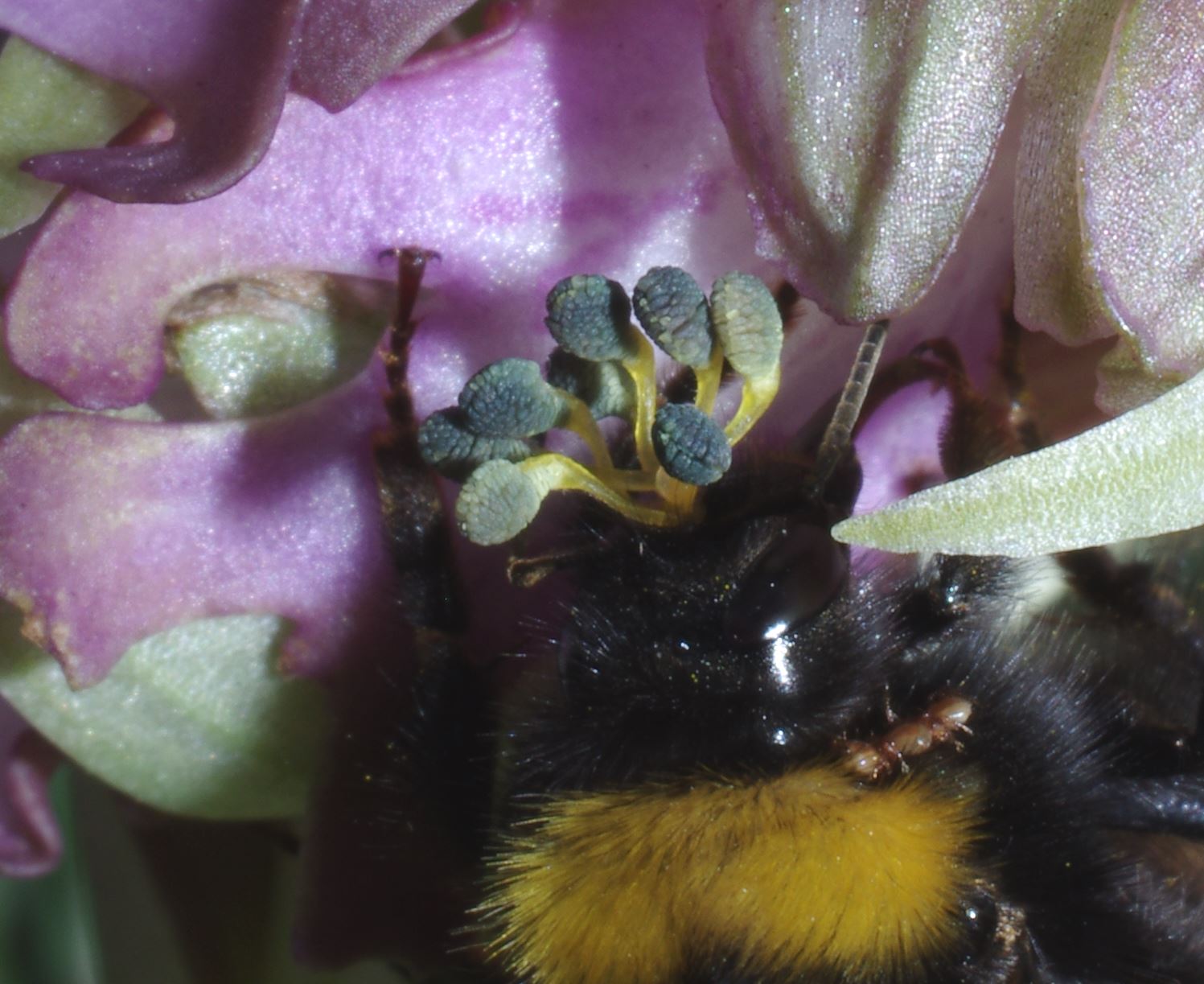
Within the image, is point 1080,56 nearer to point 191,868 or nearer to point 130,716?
point 130,716

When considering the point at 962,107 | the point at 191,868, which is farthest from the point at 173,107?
the point at 191,868

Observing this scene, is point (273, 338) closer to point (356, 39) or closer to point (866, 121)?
point (356, 39)

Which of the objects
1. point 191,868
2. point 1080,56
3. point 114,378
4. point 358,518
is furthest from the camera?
point 191,868

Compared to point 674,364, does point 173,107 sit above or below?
above

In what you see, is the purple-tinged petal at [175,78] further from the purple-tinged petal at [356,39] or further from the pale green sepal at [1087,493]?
the pale green sepal at [1087,493]

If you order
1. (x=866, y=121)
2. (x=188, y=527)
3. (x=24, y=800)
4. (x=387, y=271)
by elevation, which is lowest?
(x=24, y=800)

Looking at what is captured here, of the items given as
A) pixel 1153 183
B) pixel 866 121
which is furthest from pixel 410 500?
pixel 1153 183
